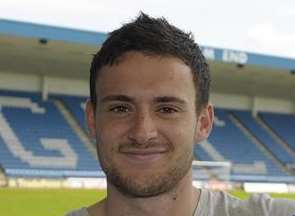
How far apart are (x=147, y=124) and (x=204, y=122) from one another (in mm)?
226

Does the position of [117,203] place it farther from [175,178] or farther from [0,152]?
[0,152]

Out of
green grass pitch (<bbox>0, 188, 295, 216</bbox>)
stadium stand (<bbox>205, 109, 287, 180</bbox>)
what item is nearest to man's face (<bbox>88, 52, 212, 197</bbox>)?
green grass pitch (<bbox>0, 188, 295, 216</bbox>)

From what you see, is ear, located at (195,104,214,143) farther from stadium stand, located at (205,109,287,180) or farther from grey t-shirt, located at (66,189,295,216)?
stadium stand, located at (205,109,287,180)

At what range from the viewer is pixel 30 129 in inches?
923

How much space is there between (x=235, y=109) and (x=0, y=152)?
44.6 feet

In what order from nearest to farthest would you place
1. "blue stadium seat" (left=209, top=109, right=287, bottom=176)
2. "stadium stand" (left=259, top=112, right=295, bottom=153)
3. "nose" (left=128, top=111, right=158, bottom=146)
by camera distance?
"nose" (left=128, top=111, right=158, bottom=146) → "blue stadium seat" (left=209, top=109, right=287, bottom=176) → "stadium stand" (left=259, top=112, right=295, bottom=153)

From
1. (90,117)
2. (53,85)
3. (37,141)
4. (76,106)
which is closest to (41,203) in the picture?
(37,141)

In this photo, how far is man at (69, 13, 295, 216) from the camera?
1.59 meters

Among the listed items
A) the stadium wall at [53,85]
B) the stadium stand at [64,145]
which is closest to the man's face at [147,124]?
the stadium stand at [64,145]

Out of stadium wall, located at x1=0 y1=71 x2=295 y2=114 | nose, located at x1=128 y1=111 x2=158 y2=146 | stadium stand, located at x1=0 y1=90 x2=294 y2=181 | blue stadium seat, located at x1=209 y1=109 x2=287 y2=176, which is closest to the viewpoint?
nose, located at x1=128 y1=111 x2=158 y2=146

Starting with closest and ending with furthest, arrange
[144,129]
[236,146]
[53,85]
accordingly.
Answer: [144,129]
[53,85]
[236,146]

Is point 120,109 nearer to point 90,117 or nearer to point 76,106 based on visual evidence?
point 90,117

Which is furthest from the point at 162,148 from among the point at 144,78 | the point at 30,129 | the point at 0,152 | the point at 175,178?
the point at 30,129

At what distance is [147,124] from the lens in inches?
62.1
